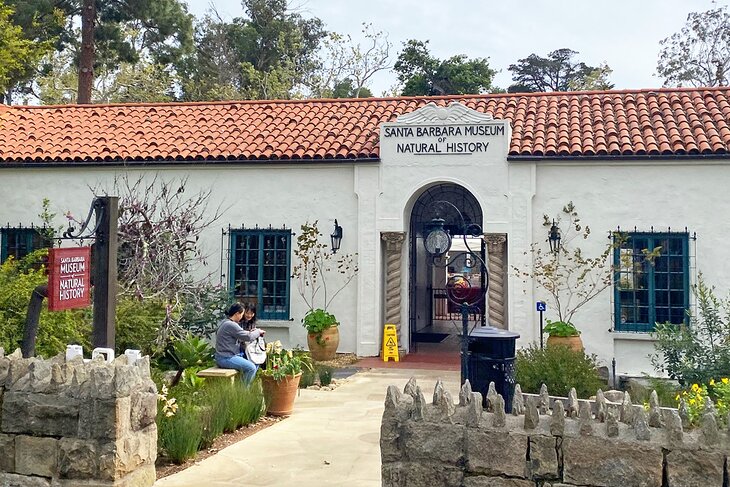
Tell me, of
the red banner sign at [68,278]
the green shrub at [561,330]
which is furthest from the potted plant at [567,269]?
the red banner sign at [68,278]

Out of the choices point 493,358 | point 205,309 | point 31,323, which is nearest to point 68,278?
point 31,323

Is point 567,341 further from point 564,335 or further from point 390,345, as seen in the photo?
point 390,345

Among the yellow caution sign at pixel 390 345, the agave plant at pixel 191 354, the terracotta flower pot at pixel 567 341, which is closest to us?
the agave plant at pixel 191 354

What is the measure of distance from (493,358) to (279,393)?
3047mm

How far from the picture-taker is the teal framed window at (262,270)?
1368cm

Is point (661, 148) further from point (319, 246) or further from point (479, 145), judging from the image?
point (319, 246)

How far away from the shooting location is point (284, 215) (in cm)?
1369

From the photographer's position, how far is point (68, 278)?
249 inches

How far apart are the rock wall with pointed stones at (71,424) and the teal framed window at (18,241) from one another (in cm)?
992

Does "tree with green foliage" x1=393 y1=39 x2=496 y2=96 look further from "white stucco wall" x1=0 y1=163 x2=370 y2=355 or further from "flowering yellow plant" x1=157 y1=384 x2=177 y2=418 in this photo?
"flowering yellow plant" x1=157 y1=384 x2=177 y2=418

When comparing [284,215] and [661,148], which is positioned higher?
[661,148]

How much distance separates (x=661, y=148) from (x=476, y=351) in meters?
7.54

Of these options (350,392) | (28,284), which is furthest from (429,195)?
(28,284)

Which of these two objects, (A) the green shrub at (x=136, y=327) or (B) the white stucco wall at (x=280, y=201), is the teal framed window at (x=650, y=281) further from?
(A) the green shrub at (x=136, y=327)
